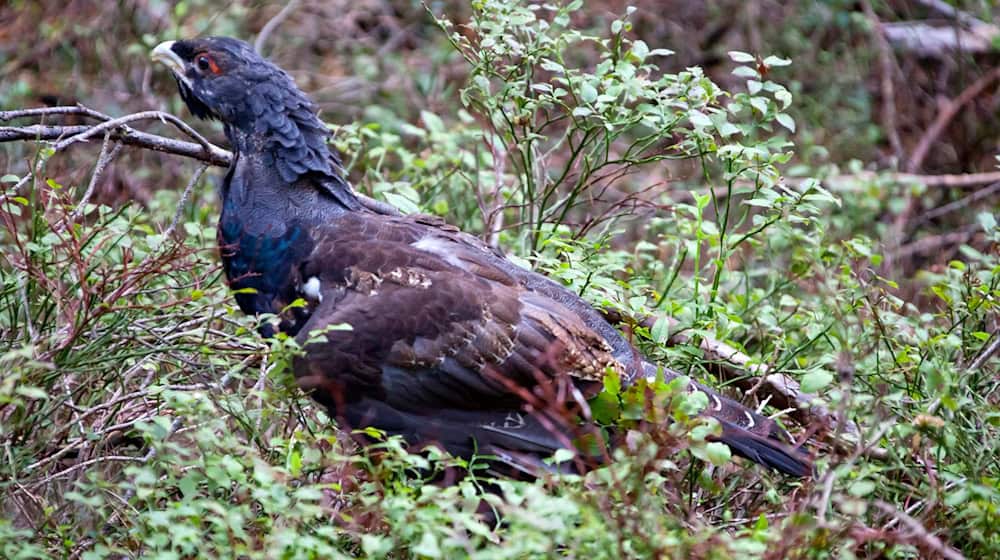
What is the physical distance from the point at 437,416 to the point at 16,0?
617 centimetres

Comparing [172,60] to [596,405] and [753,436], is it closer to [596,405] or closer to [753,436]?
[596,405]

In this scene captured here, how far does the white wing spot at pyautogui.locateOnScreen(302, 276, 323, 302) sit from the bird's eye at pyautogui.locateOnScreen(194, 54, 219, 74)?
1244 mm

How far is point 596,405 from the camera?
511 centimetres

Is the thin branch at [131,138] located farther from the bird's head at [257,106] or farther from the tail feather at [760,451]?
the tail feather at [760,451]

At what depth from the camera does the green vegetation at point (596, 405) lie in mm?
3873

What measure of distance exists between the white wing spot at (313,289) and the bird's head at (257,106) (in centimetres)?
57

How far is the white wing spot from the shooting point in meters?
5.23

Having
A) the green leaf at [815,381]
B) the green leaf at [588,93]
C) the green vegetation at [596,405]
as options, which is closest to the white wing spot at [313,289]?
the green vegetation at [596,405]

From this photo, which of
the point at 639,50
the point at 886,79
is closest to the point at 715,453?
the point at 639,50

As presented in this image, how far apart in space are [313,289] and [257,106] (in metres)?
1.01

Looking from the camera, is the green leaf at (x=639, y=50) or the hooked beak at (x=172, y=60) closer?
the green leaf at (x=639, y=50)

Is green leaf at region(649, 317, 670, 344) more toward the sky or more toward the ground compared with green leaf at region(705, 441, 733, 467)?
more toward the ground

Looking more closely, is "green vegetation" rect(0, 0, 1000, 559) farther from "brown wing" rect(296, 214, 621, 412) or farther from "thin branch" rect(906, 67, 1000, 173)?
"thin branch" rect(906, 67, 1000, 173)

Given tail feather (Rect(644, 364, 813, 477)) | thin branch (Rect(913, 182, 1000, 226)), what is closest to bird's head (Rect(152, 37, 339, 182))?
tail feather (Rect(644, 364, 813, 477))
